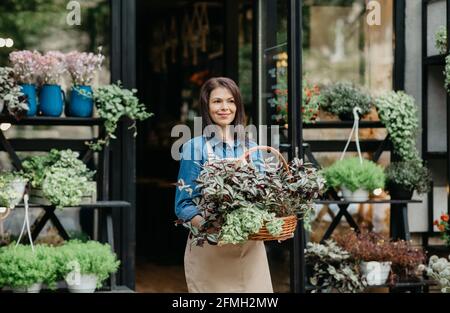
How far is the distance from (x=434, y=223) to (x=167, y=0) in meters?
4.78

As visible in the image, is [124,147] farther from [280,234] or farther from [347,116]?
[280,234]

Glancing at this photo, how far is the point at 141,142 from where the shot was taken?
12.3 m

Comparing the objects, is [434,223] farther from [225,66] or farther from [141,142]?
[141,142]

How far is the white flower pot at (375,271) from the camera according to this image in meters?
7.30

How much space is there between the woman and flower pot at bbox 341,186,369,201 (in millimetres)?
2923

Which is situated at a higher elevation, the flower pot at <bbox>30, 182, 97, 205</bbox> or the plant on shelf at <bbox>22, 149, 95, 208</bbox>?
the plant on shelf at <bbox>22, 149, 95, 208</bbox>

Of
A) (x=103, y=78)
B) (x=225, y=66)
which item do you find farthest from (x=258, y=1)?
(x=103, y=78)

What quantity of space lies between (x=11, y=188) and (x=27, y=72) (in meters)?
0.85

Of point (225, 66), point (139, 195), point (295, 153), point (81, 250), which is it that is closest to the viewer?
point (81, 250)

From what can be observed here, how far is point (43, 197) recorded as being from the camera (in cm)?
680

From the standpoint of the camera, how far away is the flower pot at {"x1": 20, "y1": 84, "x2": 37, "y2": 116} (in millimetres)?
6918

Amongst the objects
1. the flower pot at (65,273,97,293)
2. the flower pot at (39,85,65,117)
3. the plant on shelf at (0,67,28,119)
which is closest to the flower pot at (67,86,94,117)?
the flower pot at (39,85,65,117)

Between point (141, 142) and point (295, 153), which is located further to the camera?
point (141, 142)

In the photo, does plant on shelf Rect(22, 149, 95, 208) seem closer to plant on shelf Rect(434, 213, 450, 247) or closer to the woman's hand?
the woman's hand
